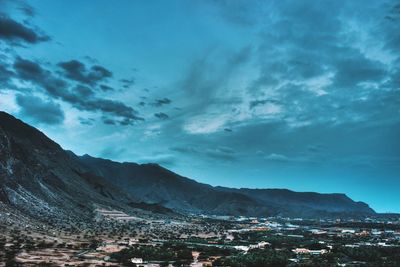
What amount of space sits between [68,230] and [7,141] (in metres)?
39.0

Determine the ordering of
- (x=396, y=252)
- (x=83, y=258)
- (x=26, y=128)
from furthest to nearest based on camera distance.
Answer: (x=26, y=128) < (x=396, y=252) < (x=83, y=258)

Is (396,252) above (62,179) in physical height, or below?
below

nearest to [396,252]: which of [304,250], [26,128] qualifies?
[304,250]

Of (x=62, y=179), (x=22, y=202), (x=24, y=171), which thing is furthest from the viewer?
(x=62, y=179)

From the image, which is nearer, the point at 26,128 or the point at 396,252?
the point at 396,252

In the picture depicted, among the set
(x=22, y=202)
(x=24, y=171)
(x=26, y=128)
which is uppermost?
(x=26, y=128)

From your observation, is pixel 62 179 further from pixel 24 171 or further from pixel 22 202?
pixel 22 202

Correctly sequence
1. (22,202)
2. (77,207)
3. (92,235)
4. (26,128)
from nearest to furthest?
1. (92,235)
2. (22,202)
3. (77,207)
4. (26,128)

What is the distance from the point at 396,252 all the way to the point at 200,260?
29.8 metres

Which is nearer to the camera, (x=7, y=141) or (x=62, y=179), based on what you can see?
(x=7, y=141)

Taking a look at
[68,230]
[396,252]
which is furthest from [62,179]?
[396,252]

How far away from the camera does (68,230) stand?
87438 mm

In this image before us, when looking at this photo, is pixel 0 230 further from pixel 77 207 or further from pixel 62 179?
pixel 62 179

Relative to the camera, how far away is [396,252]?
230 feet
